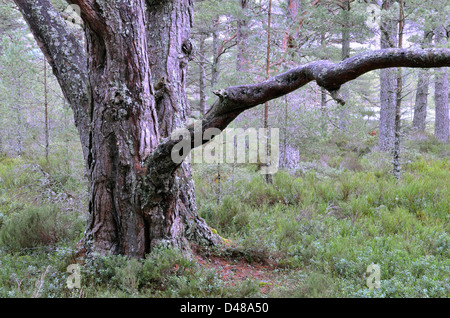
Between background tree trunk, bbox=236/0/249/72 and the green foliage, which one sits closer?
the green foliage

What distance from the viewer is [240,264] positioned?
394 centimetres

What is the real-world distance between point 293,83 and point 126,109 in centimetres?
171

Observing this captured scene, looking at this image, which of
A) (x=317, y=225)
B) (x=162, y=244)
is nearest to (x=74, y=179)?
(x=162, y=244)

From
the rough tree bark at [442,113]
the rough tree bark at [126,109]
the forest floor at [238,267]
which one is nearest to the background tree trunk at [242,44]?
the rough tree bark at [126,109]

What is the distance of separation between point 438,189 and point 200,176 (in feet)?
17.3

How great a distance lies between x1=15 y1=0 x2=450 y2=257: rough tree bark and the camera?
2.91 m

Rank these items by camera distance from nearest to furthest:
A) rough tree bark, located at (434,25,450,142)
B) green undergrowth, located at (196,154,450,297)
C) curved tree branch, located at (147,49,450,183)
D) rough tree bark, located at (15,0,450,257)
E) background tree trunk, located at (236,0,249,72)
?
1. curved tree branch, located at (147,49,450,183)
2. rough tree bark, located at (15,0,450,257)
3. green undergrowth, located at (196,154,450,297)
4. background tree trunk, located at (236,0,249,72)
5. rough tree bark, located at (434,25,450,142)

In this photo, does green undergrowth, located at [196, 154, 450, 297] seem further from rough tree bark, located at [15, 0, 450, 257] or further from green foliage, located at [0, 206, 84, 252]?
green foliage, located at [0, 206, 84, 252]

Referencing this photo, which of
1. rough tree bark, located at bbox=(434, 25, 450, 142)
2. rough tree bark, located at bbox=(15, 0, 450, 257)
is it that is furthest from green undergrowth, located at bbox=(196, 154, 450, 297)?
rough tree bark, located at bbox=(434, 25, 450, 142)

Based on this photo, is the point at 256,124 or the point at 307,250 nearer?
the point at 307,250

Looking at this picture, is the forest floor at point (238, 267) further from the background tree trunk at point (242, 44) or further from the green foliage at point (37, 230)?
the background tree trunk at point (242, 44)

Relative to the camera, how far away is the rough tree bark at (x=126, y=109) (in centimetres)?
291

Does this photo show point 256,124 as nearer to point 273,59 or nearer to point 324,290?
point 273,59

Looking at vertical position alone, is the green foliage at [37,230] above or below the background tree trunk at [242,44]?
below
